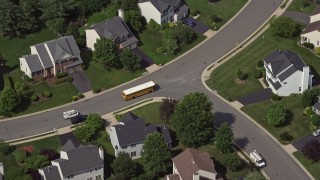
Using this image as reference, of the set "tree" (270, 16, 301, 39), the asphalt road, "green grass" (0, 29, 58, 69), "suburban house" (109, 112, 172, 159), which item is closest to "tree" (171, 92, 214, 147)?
"suburban house" (109, 112, 172, 159)

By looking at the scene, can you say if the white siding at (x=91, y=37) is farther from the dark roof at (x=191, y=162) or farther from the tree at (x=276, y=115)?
the tree at (x=276, y=115)

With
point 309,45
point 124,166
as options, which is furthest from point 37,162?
point 309,45

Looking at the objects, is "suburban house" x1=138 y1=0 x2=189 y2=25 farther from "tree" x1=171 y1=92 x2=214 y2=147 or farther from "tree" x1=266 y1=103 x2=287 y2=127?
"tree" x1=266 y1=103 x2=287 y2=127

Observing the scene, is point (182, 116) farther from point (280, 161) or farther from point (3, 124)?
point (3, 124)

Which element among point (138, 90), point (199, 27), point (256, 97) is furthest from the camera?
point (199, 27)

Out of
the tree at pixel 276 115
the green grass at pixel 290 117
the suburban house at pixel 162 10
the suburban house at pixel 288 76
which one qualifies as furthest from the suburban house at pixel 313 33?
the suburban house at pixel 162 10

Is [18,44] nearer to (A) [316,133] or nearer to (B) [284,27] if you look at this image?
(B) [284,27]
